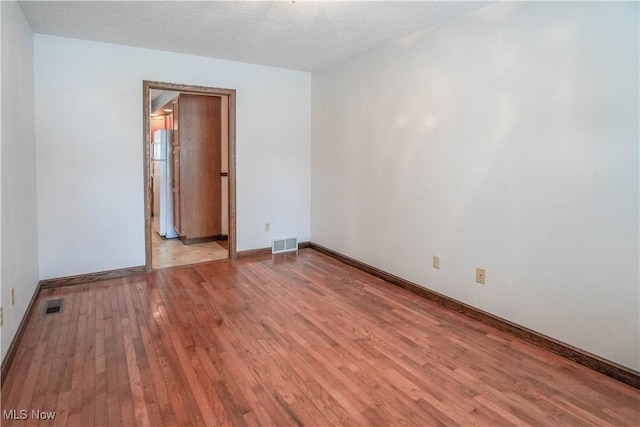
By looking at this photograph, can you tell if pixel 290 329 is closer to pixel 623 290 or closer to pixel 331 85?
pixel 623 290

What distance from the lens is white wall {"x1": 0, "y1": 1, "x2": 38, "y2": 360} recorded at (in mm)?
2337

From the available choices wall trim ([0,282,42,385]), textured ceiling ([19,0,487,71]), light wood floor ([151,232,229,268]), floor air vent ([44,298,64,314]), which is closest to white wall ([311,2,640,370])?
textured ceiling ([19,0,487,71])

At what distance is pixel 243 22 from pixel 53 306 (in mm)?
2860

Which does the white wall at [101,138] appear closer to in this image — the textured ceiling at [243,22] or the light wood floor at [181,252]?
the textured ceiling at [243,22]

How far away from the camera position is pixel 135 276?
405cm

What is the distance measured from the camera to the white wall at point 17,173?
234cm

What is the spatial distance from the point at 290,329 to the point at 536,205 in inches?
75.7

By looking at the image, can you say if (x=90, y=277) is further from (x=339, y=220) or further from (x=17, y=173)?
(x=339, y=220)

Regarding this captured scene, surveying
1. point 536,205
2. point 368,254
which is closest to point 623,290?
point 536,205

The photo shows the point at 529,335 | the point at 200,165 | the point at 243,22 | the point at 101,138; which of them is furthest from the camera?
the point at 200,165

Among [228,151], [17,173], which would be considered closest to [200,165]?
[228,151]

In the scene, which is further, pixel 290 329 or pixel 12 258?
pixel 290 329

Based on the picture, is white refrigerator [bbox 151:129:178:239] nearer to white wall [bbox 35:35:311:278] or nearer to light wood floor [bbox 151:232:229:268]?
light wood floor [bbox 151:232:229:268]

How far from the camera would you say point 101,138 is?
382 cm
